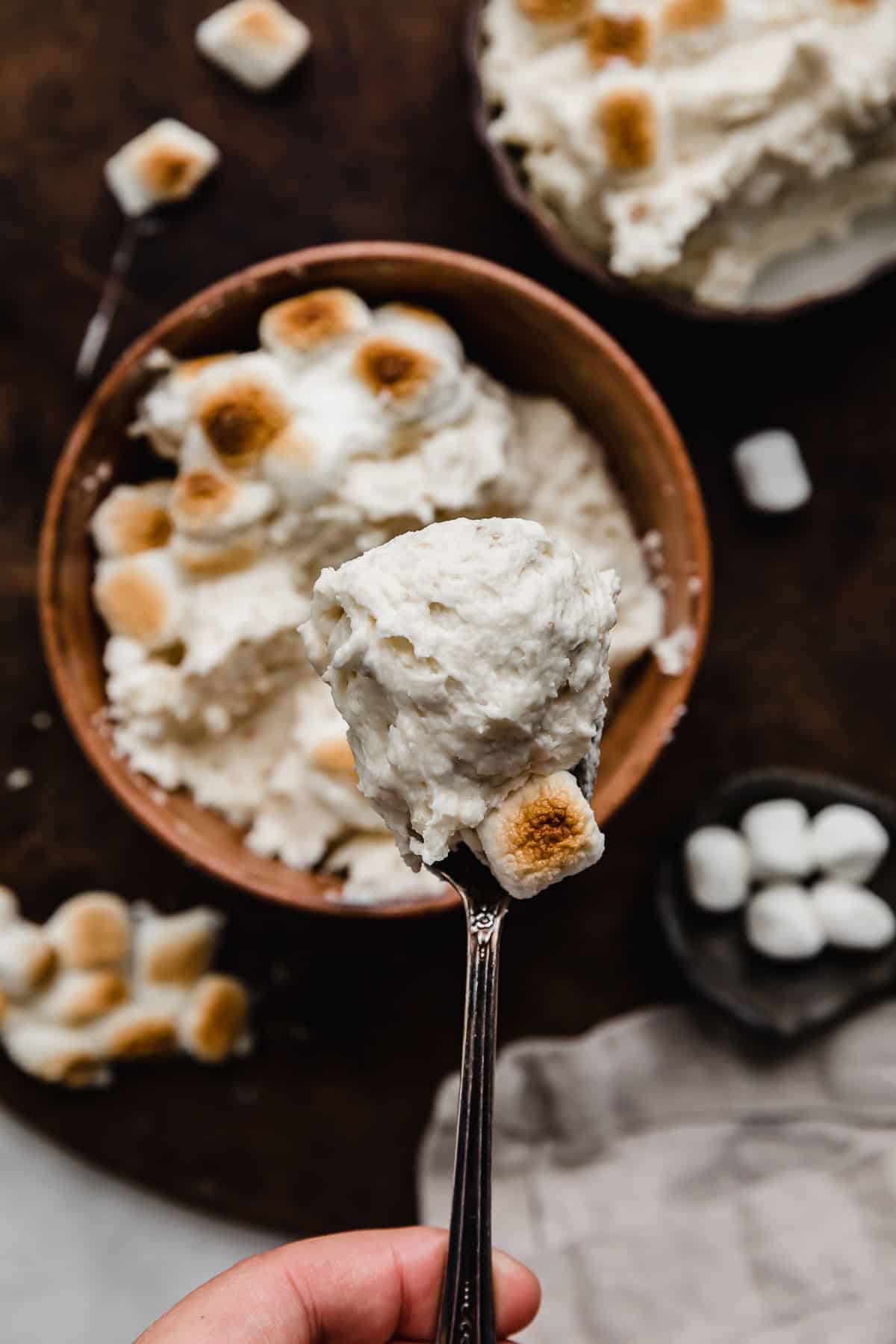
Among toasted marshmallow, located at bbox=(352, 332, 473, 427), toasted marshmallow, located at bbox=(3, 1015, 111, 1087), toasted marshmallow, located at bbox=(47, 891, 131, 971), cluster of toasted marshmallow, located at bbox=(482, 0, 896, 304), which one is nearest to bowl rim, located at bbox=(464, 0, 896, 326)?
cluster of toasted marshmallow, located at bbox=(482, 0, 896, 304)

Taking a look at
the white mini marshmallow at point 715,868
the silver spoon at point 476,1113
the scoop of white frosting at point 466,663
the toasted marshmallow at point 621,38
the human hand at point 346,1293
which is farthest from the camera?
the white mini marshmallow at point 715,868

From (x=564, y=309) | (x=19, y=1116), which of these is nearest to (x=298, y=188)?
(x=564, y=309)

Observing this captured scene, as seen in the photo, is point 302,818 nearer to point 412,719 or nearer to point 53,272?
point 412,719

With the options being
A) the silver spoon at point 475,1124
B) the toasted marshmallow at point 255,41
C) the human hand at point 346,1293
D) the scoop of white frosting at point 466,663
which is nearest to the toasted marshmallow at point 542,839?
the scoop of white frosting at point 466,663

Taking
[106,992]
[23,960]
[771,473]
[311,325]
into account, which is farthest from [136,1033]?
[771,473]

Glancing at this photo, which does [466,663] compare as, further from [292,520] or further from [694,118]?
[694,118]

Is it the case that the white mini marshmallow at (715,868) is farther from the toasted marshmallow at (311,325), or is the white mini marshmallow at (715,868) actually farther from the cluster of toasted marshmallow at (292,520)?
the toasted marshmallow at (311,325)

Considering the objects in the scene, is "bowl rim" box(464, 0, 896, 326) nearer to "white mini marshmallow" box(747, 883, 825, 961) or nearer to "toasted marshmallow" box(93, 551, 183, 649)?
"toasted marshmallow" box(93, 551, 183, 649)
